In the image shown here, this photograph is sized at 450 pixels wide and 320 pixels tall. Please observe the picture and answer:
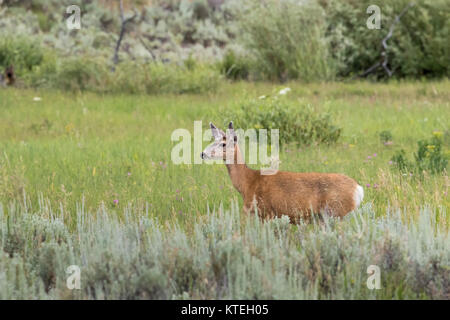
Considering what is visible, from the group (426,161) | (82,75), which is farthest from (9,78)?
(426,161)

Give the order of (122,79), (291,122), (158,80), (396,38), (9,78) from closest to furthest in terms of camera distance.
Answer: (291,122) < (122,79) < (158,80) < (9,78) < (396,38)

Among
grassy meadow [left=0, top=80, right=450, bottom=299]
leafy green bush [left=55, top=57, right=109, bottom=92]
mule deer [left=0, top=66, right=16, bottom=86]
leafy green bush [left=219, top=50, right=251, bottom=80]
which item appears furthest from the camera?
leafy green bush [left=219, top=50, right=251, bottom=80]

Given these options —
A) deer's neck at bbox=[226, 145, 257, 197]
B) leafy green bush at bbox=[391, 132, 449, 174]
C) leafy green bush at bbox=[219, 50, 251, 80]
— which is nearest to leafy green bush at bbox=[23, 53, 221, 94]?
leafy green bush at bbox=[219, 50, 251, 80]

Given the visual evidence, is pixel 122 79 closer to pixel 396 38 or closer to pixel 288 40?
pixel 288 40

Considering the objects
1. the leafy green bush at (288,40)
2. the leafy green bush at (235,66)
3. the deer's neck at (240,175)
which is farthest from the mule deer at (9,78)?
the deer's neck at (240,175)

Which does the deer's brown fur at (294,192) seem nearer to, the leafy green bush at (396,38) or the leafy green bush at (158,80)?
the leafy green bush at (158,80)

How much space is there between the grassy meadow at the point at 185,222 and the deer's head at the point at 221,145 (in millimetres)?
507

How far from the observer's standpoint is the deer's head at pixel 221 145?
5.05 meters

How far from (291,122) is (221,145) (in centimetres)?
452

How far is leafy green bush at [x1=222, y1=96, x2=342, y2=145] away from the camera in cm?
Result: 947

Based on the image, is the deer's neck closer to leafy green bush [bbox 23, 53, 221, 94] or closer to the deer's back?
the deer's back

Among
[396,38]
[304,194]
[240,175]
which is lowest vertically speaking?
[304,194]

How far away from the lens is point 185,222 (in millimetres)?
5668
